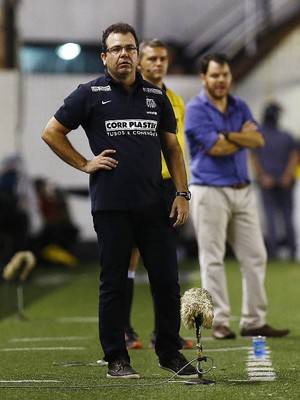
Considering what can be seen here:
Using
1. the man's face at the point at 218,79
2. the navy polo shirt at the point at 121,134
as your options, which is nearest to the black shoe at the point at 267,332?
the man's face at the point at 218,79

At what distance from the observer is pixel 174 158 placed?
657 centimetres

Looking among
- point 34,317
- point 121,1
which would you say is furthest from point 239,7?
point 34,317

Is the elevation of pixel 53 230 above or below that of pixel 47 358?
above

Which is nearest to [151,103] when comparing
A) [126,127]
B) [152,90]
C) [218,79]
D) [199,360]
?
[152,90]

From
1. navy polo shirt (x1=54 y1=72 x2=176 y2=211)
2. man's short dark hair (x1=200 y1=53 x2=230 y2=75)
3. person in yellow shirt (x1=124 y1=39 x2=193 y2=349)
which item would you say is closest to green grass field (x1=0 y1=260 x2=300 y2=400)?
person in yellow shirt (x1=124 y1=39 x2=193 y2=349)

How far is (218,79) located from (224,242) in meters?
1.16

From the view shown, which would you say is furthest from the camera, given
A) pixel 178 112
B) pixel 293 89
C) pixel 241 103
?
pixel 293 89

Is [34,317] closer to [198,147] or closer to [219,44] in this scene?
[198,147]

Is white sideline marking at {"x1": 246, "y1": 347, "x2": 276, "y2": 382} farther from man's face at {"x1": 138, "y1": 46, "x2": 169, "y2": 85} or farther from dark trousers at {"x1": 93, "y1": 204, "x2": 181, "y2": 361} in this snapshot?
man's face at {"x1": 138, "y1": 46, "x2": 169, "y2": 85}

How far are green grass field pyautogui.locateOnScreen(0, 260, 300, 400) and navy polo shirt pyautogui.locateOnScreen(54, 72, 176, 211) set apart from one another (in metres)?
0.96

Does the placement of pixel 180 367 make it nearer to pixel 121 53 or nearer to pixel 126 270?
pixel 126 270

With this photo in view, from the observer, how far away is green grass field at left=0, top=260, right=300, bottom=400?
5.94m

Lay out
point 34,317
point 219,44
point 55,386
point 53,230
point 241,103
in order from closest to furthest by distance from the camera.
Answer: point 55,386 → point 241,103 → point 34,317 → point 53,230 → point 219,44

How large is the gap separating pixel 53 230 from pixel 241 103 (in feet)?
28.4
